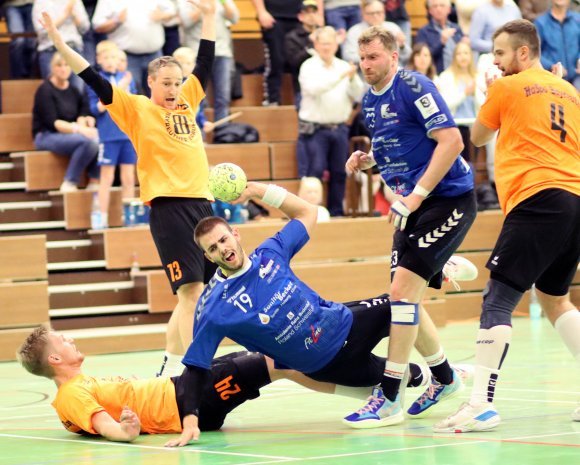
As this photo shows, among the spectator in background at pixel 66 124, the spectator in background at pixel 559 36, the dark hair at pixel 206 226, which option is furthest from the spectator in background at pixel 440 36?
the dark hair at pixel 206 226

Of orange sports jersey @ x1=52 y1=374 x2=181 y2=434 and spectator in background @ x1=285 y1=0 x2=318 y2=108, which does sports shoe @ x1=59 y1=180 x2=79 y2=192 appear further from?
orange sports jersey @ x1=52 y1=374 x2=181 y2=434

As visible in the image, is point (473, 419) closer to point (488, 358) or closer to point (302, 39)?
point (488, 358)

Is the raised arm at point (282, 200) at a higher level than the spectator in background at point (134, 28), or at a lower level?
lower

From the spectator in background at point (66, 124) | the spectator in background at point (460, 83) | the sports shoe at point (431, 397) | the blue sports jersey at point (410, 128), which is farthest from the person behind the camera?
the spectator in background at point (460, 83)

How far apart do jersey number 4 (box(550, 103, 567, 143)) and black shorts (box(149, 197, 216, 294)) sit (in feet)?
10.0

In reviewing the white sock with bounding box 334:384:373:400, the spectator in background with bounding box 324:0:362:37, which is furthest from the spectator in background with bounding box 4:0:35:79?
the white sock with bounding box 334:384:373:400

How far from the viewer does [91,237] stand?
45.1 feet

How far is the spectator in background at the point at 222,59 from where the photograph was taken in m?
15.3

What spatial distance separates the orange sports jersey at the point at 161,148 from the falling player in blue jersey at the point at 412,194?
1.92m

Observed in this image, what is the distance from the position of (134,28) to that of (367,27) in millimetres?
3010

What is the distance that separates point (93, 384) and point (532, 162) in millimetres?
2612

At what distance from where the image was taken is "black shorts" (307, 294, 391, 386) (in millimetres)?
6715

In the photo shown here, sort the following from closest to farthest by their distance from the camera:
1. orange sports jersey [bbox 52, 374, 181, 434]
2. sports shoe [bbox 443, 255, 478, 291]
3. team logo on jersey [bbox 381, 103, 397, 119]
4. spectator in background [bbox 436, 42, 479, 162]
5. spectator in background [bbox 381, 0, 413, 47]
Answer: orange sports jersey [bbox 52, 374, 181, 434] → team logo on jersey [bbox 381, 103, 397, 119] → sports shoe [bbox 443, 255, 478, 291] → spectator in background [bbox 436, 42, 479, 162] → spectator in background [bbox 381, 0, 413, 47]

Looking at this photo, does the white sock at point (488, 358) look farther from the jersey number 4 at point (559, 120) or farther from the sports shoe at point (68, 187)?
the sports shoe at point (68, 187)
